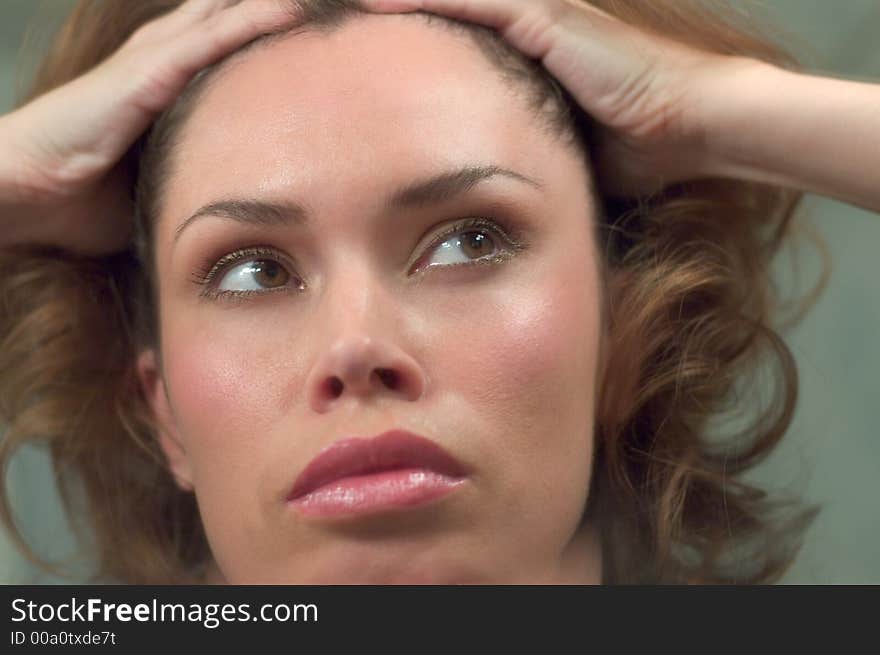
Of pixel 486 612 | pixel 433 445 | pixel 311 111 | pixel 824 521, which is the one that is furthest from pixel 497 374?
pixel 824 521

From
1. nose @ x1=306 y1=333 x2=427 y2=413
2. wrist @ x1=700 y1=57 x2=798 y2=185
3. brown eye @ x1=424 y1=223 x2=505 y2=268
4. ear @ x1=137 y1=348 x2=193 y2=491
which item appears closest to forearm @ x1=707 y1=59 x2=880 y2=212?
wrist @ x1=700 y1=57 x2=798 y2=185

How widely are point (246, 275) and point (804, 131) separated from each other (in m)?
0.66

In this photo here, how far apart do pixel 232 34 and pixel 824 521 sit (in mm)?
1279

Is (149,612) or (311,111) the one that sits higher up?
(311,111)

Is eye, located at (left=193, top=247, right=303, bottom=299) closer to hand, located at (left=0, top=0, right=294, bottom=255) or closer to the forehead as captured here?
the forehead

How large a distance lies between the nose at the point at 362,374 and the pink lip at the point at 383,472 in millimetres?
45

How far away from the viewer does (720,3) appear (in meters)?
1.55

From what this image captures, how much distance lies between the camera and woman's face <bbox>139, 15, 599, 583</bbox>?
3.88 ft

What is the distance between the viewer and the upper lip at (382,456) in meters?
1.16

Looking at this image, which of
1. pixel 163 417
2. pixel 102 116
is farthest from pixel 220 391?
pixel 102 116

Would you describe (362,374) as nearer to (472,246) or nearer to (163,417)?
(472,246)

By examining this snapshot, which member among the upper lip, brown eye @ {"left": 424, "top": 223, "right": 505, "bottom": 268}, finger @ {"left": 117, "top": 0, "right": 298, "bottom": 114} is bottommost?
the upper lip

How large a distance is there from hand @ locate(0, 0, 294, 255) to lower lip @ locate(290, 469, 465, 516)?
1.80ft

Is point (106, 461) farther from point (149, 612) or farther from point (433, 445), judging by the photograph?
point (433, 445)
